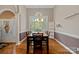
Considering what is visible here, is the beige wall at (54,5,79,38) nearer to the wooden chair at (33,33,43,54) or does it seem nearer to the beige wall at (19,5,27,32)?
the wooden chair at (33,33,43,54)

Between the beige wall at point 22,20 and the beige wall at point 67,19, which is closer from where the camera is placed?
the beige wall at point 67,19

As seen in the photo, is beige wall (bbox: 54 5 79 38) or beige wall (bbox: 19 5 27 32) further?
beige wall (bbox: 19 5 27 32)

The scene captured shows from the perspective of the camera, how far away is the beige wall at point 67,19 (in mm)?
2759

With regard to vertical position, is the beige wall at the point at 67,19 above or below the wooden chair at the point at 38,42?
above

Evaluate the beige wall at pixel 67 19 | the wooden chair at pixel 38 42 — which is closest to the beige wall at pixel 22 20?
the wooden chair at pixel 38 42

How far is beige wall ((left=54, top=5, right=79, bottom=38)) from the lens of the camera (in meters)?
2.76

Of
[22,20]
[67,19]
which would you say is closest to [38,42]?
[22,20]

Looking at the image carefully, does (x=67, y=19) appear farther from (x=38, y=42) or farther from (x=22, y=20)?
(x=22, y=20)

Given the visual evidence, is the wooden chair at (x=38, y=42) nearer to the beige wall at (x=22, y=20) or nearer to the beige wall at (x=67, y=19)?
the beige wall at (x=22, y=20)

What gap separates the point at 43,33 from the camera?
362cm

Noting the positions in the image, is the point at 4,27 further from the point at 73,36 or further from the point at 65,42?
the point at 73,36

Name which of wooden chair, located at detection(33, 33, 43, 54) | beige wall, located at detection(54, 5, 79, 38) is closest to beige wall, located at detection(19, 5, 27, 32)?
wooden chair, located at detection(33, 33, 43, 54)
